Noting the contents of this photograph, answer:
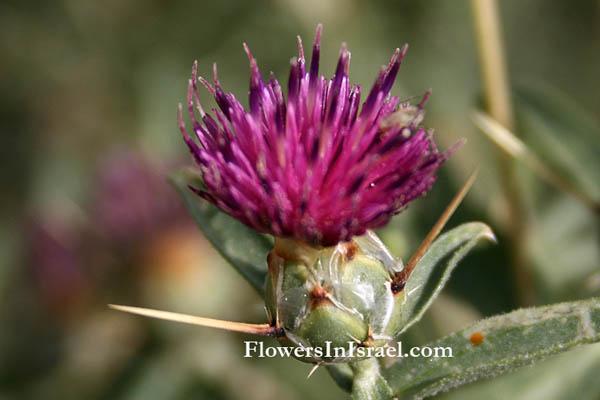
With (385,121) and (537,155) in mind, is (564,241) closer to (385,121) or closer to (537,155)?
(537,155)

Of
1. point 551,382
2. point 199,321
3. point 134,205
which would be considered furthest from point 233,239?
point 134,205

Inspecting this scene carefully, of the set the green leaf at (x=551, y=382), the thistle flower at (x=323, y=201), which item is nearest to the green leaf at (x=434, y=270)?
the thistle flower at (x=323, y=201)

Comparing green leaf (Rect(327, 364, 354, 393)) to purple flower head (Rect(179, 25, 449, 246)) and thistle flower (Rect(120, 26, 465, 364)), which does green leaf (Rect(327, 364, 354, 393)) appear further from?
purple flower head (Rect(179, 25, 449, 246))

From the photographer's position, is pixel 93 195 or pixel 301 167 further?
pixel 93 195

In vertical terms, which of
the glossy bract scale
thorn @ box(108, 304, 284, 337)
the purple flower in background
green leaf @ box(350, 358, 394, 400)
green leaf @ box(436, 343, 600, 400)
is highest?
the glossy bract scale

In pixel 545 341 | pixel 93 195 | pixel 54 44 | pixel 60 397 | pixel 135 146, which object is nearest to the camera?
pixel 545 341

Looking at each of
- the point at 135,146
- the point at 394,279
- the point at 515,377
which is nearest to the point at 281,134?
the point at 394,279

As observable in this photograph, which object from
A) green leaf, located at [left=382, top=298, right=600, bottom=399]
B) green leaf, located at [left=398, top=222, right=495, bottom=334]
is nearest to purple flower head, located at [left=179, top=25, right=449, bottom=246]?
green leaf, located at [left=398, top=222, right=495, bottom=334]
